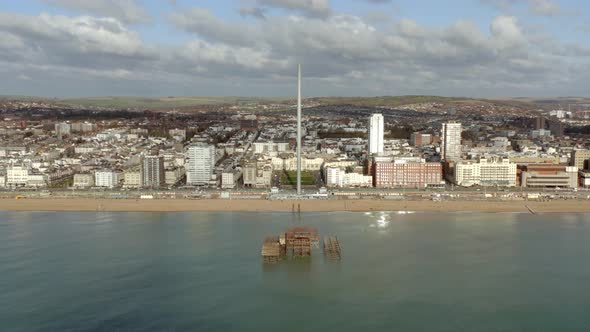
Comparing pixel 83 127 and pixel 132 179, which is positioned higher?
pixel 83 127

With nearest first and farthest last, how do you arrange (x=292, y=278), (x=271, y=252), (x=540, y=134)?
(x=292, y=278)
(x=271, y=252)
(x=540, y=134)

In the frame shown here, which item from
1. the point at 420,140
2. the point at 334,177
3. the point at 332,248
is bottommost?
the point at 332,248

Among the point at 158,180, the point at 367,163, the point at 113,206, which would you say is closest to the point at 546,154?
the point at 367,163

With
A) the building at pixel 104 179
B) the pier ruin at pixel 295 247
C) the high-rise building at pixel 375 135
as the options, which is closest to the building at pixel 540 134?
the high-rise building at pixel 375 135

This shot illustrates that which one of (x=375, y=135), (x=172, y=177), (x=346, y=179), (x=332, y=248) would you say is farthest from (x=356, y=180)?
(x=332, y=248)

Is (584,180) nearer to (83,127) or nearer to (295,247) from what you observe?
(295,247)

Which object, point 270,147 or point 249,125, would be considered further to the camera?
point 249,125

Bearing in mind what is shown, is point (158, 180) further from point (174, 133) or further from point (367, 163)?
point (174, 133)
